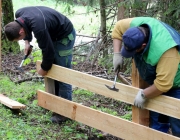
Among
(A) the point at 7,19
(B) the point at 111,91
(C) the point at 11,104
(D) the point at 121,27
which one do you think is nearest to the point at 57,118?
(C) the point at 11,104

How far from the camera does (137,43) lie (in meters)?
2.89

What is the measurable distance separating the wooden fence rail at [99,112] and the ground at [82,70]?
1.32 ft

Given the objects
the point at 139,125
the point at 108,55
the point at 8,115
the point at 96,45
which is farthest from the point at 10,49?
the point at 139,125

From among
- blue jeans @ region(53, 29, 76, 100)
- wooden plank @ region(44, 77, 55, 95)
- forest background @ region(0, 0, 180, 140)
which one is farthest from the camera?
wooden plank @ region(44, 77, 55, 95)

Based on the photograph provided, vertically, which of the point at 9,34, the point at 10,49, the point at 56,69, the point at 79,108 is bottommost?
the point at 10,49

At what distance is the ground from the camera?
5020 mm

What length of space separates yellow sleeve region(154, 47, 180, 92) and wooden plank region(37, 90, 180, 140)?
66 cm

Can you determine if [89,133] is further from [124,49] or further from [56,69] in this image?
[124,49]

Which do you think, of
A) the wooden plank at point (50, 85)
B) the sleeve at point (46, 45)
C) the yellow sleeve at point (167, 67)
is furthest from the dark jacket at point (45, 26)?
the yellow sleeve at point (167, 67)

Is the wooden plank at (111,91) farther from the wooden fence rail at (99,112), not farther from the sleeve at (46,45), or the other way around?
the sleeve at (46,45)

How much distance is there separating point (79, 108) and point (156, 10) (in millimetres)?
2146

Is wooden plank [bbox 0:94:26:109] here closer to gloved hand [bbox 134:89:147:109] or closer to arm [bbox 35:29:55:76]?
arm [bbox 35:29:55:76]

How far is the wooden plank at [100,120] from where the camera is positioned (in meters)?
3.35

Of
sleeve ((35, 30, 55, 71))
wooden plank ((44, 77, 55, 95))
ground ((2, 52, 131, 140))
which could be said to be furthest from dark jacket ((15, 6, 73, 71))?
ground ((2, 52, 131, 140))
